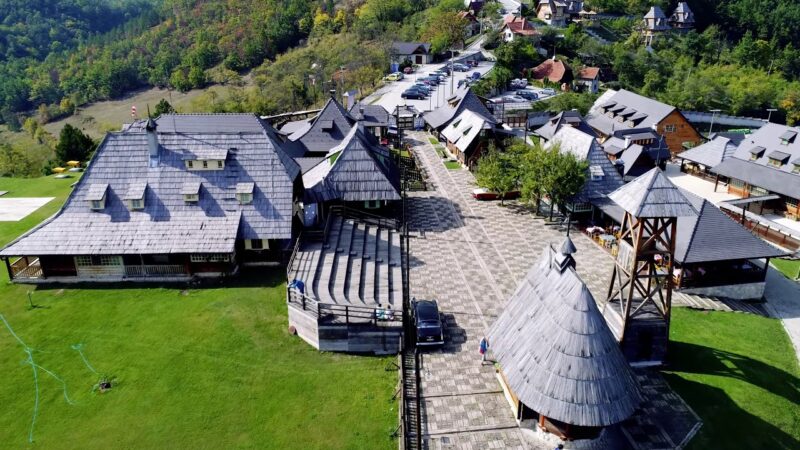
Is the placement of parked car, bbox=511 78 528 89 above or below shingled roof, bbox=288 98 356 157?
below

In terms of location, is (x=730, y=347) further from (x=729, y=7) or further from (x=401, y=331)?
(x=729, y=7)

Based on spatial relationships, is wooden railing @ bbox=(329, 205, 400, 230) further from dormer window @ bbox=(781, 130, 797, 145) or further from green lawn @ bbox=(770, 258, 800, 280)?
dormer window @ bbox=(781, 130, 797, 145)

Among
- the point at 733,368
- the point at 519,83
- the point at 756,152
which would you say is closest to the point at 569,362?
the point at 733,368

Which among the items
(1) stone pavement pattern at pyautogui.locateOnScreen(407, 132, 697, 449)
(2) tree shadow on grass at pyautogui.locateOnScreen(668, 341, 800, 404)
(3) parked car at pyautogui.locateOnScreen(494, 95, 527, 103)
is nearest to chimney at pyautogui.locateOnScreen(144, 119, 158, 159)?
(1) stone pavement pattern at pyautogui.locateOnScreen(407, 132, 697, 449)

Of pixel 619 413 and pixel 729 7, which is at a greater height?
pixel 729 7

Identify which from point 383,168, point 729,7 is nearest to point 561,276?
point 383,168

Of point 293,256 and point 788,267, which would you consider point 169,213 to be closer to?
point 293,256
